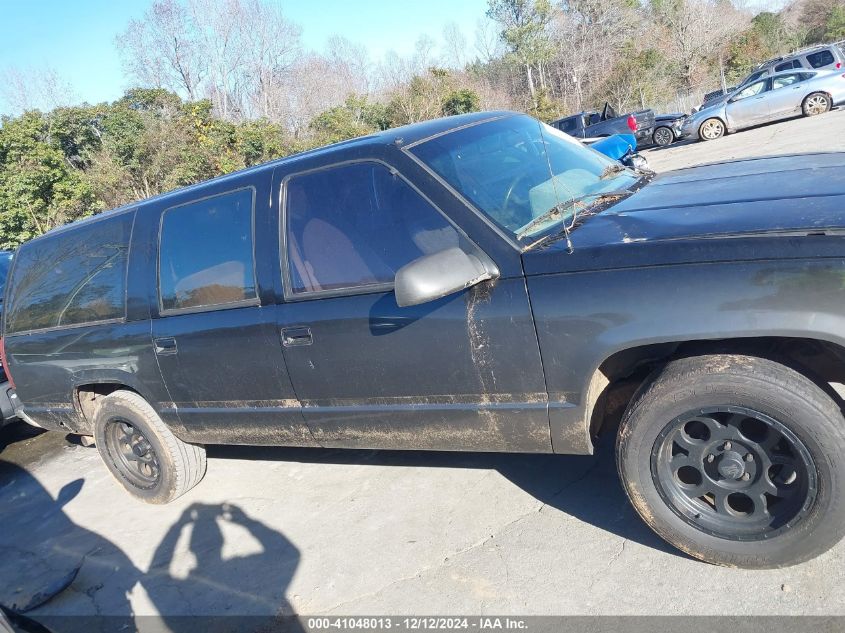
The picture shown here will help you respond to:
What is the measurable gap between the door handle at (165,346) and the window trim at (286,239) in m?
0.98

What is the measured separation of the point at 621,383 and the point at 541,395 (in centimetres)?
41

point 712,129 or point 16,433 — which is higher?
point 712,129

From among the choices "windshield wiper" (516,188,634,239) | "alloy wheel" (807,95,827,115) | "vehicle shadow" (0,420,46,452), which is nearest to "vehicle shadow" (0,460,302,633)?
"windshield wiper" (516,188,634,239)

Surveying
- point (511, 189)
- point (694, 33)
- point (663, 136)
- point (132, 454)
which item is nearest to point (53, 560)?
point (132, 454)

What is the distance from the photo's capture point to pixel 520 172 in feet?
10.7

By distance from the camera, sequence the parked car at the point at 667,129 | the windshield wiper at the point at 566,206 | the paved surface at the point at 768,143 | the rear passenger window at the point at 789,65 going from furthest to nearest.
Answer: the parked car at the point at 667,129 → the rear passenger window at the point at 789,65 → the paved surface at the point at 768,143 → the windshield wiper at the point at 566,206

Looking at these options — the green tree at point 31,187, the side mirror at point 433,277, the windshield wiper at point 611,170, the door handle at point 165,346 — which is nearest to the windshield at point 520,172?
the windshield wiper at point 611,170

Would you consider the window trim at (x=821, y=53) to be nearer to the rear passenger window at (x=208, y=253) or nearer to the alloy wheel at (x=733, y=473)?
the alloy wheel at (x=733, y=473)

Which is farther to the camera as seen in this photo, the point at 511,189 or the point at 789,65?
the point at 789,65

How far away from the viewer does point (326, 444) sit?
3.58 metres

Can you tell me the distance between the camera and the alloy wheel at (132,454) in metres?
4.50

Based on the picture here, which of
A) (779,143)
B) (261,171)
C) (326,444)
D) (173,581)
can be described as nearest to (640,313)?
(326,444)

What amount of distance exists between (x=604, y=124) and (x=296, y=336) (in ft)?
64.9

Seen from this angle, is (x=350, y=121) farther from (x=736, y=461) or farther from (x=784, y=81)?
(x=736, y=461)
